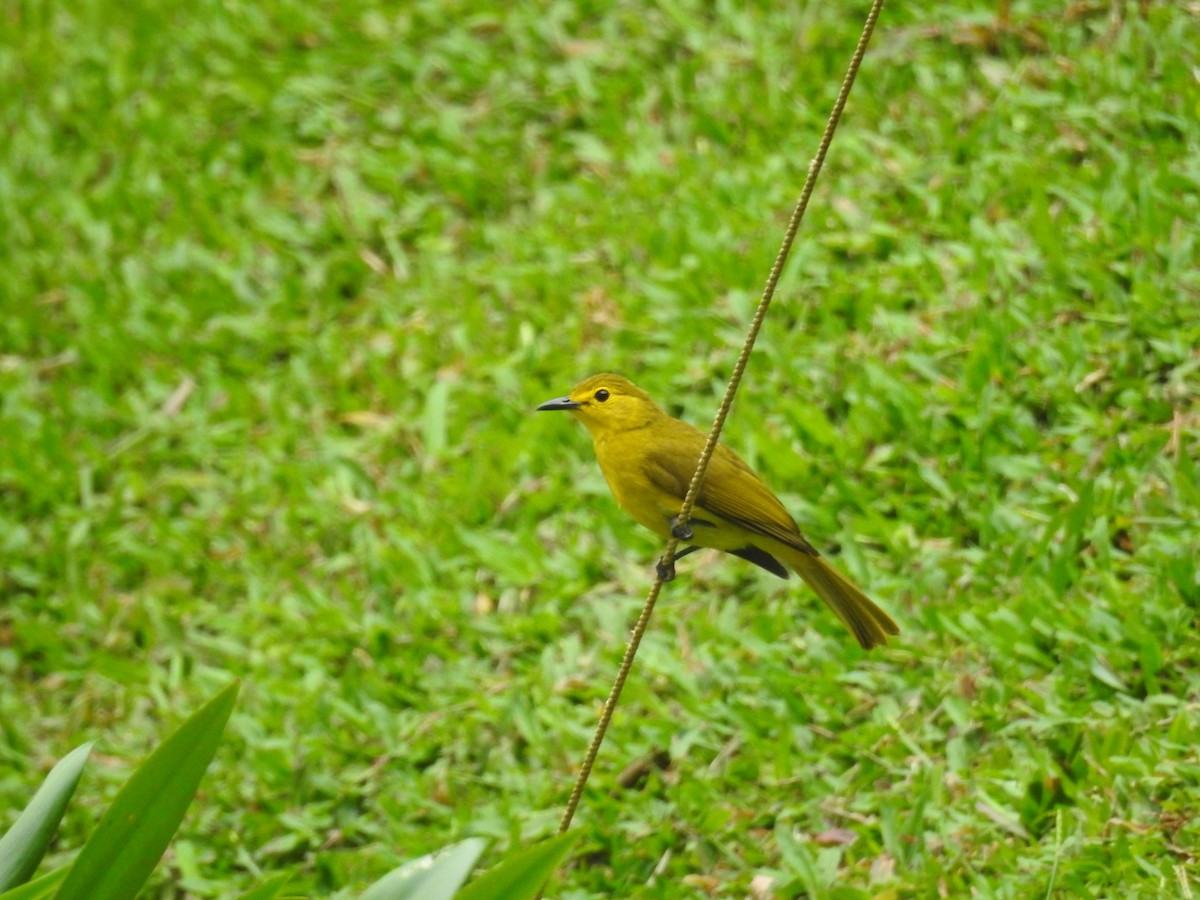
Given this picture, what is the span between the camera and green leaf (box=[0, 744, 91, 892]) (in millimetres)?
2531

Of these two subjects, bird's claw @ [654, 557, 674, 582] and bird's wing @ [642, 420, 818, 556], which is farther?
bird's wing @ [642, 420, 818, 556]

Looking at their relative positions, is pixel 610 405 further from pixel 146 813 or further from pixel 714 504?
pixel 146 813

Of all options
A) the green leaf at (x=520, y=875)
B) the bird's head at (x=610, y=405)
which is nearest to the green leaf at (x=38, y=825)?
the green leaf at (x=520, y=875)

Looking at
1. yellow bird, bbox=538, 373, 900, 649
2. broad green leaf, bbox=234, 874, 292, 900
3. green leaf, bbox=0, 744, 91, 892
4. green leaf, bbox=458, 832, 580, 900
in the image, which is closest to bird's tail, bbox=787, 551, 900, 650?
yellow bird, bbox=538, 373, 900, 649

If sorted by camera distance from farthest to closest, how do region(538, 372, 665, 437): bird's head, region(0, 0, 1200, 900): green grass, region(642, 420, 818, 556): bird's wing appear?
region(0, 0, 1200, 900): green grass, region(538, 372, 665, 437): bird's head, region(642, 420, 818, 556): bird's wing

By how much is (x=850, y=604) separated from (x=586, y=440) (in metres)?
2.21

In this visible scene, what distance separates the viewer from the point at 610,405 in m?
3.91

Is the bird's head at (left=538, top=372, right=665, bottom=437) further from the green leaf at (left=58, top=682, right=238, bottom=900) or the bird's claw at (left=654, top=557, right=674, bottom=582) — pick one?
the green leaf at (left=58, top=682, right=238, bottom=900)

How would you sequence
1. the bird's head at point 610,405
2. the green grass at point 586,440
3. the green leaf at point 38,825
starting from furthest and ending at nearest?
the green grass at point 586,440
the bird's head at point 610,405
the green leaf at point 38,825

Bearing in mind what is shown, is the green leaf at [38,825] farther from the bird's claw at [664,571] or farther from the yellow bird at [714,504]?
the yellow bird at [714,504]

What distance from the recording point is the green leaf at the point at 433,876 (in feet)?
7.45

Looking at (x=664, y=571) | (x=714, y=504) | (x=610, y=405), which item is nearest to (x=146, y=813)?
(x=664, y=571)

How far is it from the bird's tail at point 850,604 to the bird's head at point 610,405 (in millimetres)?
592

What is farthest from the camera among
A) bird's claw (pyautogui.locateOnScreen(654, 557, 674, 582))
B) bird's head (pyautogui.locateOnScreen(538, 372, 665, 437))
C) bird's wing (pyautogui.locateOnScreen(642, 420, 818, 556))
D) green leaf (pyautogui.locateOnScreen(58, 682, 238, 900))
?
bird's head (pyautogui.locateOnScreen(538, 372, 665, 437))
